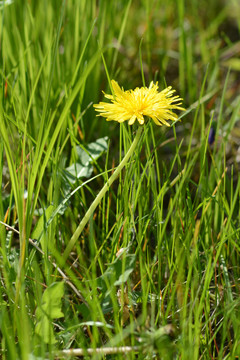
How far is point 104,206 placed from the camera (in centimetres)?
110

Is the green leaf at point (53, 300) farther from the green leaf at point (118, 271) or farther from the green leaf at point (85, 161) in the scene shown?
the green leaf at point (85, 161)

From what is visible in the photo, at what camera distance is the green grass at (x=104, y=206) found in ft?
2.78

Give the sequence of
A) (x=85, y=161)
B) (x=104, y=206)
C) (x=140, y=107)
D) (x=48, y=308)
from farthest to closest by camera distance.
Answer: (x=85, y=161) → (x=104, y=206) → (x=140, y=107) → (x=48, y=308)

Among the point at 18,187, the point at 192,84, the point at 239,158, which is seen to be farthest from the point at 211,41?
the point at 18,187

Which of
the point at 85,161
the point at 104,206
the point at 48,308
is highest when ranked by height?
the point at 85,161

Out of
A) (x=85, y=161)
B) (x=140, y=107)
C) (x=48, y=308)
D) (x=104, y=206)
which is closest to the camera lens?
(x=48, y=308)

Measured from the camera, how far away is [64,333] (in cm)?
90

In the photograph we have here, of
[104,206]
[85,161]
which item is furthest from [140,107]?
[85,161]

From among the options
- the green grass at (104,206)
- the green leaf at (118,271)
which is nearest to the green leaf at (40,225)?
the green grass at (104,206)

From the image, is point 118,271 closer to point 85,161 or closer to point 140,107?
point 140,107

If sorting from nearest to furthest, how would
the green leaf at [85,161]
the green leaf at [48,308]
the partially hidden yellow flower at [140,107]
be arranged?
the green leaf at [48,308], the partially hidden yellow flower at [140,107], the green leaf at [85,161]

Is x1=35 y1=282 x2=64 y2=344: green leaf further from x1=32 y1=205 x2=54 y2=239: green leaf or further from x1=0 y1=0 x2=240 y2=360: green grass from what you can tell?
x1=32 y1=205 x2=54 y2=239: green leaf

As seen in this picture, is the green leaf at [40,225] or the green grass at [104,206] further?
the green leaf at [40,225]

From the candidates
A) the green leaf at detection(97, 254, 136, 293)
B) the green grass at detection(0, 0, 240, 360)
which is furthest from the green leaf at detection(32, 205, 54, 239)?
the green leaf at detection(97, 254, 136, 293)
